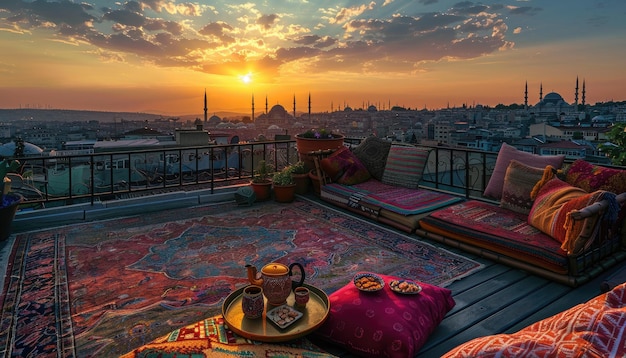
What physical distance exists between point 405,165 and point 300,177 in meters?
1.68

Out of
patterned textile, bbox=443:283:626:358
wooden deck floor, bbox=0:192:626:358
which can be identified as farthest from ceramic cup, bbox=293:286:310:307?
patterned textile, bbox=443:283:626:358

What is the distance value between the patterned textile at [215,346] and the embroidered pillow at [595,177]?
120 inches

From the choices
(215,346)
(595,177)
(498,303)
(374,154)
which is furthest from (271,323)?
(374,154)

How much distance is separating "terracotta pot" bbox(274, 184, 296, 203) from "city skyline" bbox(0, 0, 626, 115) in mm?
4372

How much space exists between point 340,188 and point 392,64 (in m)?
11.0

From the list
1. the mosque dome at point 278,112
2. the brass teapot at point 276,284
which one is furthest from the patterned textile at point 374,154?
the mosque dome at point 278,112

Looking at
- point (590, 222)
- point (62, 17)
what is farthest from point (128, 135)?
point (590, 222)

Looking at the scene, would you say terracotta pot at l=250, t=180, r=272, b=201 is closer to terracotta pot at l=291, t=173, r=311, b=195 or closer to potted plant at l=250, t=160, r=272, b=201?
potted plant at l=250, t=160, r=272, b=201

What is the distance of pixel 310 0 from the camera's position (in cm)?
787

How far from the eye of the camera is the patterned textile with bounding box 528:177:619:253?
292cm

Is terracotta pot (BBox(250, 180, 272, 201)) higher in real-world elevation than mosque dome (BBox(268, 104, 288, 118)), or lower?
lower

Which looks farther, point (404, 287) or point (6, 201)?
point (6, 201)

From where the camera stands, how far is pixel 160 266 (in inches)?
137

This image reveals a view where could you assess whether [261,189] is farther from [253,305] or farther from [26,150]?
[26,150]
